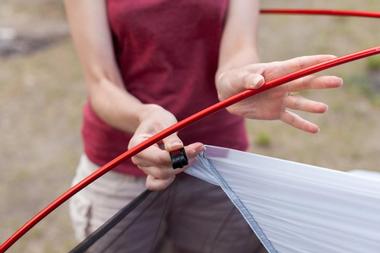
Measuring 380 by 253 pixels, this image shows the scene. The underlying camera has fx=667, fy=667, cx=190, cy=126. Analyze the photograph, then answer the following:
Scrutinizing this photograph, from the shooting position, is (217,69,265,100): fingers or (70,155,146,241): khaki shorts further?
(70,155,146,241): khaki shorts

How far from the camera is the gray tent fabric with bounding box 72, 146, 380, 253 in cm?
72

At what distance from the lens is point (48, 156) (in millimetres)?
2354

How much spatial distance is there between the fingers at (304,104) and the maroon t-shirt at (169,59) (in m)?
0.29

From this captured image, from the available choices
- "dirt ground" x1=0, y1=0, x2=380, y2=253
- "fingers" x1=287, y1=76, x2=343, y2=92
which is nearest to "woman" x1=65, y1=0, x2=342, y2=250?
"fingers" x1=287, y1=76, x2=343, y2=92

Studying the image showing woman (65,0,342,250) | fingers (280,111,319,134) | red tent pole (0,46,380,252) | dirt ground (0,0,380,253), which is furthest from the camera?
dirt ground (0,0,380,253)

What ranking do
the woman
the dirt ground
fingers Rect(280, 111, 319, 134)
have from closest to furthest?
fingers Rect(280, 111, 319, 134)
the woman
the dirt ground

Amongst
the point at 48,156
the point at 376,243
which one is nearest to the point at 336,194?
the point at 376,243

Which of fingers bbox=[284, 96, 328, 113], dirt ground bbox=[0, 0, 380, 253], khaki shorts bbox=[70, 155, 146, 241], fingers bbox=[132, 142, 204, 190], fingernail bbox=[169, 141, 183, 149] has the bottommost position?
dirt ground bbox=[0, 0, 380, 253]

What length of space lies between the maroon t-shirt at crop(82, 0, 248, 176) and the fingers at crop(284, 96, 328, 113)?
0.29 meters

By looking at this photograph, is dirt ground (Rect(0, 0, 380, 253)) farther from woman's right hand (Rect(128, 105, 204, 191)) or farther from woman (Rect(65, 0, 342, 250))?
woman's right hand (Rect(128, 105, 204, 191))

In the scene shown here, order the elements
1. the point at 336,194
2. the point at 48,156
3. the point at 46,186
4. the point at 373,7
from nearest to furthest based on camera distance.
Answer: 1. the point at 336,194
2. the point at 46,186
3. the point at 48,156
4. the point at 373,7

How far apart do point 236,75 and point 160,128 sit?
107 mm

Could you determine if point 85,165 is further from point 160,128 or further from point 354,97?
point 354,97

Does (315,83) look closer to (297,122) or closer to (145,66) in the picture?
(297,122)
